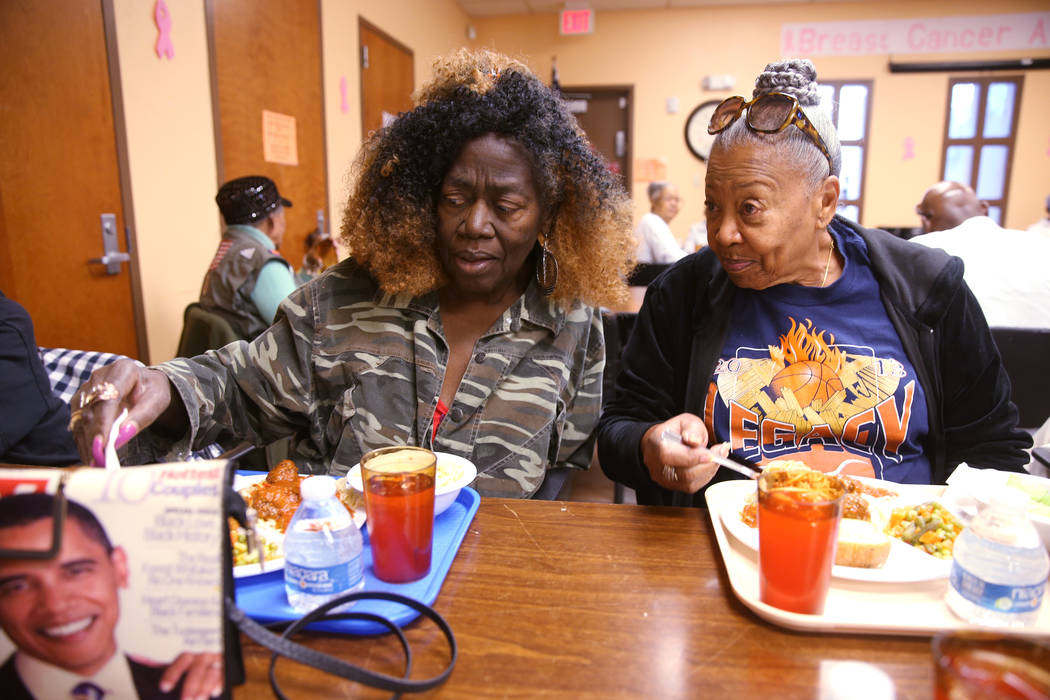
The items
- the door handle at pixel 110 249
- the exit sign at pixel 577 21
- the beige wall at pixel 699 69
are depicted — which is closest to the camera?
the door handle at pixel 110 249

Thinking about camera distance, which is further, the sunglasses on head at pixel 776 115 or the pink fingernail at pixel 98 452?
the sunglasses on head at pixel 776 115

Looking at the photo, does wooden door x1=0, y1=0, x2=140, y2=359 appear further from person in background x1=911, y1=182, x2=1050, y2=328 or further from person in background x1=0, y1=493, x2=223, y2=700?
person in background x1=911, y1=182, x2=1050, y2=328

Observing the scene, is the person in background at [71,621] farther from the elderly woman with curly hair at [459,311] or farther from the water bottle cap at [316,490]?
the elderly woman with curly hair at [459,311]

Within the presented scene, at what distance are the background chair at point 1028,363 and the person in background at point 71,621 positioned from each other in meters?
2.15

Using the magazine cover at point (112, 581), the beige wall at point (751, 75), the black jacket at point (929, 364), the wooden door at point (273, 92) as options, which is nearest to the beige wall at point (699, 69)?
the beige wall at point (751, 75)

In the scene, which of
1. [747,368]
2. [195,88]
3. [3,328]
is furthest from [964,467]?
[195,88]

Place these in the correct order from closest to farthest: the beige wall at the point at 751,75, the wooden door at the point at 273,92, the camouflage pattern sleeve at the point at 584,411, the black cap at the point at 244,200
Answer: the camouflage pattern sleeve at the point at 584,411 < the black cap at the point at 244,200 < the wooden door at the point at 273,92 < the beige wall at the point at 751,75

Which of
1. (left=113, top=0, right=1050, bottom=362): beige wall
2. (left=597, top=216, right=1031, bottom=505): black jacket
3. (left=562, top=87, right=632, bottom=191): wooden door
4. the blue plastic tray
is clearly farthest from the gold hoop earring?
(left=562, top=87, right=632, bottom=191): wooden door

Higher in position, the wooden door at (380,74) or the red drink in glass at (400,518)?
the wooden door at (380,74)

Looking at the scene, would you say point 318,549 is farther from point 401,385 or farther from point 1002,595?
point 1002,595

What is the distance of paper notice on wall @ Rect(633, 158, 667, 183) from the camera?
314 inches

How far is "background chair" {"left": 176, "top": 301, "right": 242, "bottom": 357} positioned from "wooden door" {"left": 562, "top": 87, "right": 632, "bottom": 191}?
6.46 m

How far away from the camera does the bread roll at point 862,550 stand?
2.98 ft

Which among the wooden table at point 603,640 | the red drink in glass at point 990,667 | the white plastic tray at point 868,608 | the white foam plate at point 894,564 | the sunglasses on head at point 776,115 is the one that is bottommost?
the wooden table at point 603,640
